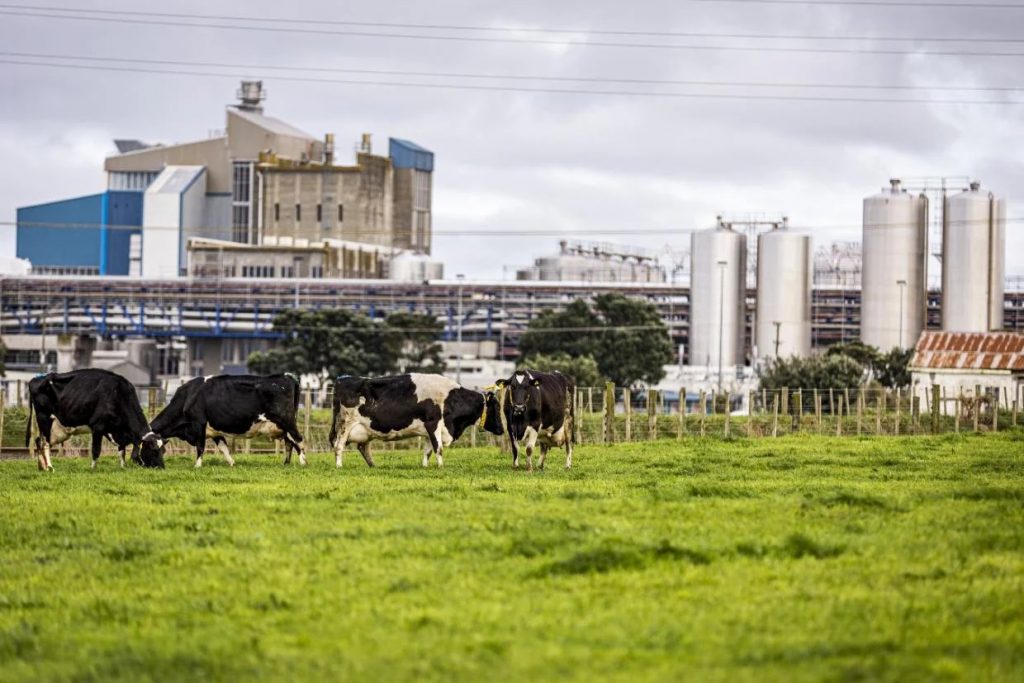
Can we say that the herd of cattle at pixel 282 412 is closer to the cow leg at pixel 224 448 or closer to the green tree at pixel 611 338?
the cow leg at pixel 224 448

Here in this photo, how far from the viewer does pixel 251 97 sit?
147875mm

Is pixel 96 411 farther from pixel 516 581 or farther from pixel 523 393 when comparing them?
pixel 516 581

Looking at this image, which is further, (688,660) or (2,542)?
(2,542)

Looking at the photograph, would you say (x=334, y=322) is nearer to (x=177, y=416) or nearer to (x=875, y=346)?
(x=875, y=346)

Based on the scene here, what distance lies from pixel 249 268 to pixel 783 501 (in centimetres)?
11231

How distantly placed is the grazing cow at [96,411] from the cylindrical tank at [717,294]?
73.3m

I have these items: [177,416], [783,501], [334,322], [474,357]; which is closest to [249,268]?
[474,357]

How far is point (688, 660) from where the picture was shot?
8.32 meters

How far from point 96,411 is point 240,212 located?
4462 inches

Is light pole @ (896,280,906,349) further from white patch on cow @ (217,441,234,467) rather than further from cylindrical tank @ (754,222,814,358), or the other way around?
white patch on cow @ (217,441,234,467)

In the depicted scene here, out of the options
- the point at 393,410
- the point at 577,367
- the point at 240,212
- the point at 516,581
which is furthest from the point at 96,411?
the point at 240,212

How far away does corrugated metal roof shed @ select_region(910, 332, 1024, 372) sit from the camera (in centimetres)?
6212

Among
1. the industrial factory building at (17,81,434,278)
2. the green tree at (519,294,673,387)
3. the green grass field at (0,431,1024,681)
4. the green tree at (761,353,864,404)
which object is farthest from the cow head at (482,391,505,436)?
the industrial factory building at (17,81,434,278)

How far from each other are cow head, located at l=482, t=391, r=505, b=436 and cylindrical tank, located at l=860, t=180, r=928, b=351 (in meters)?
66.8
